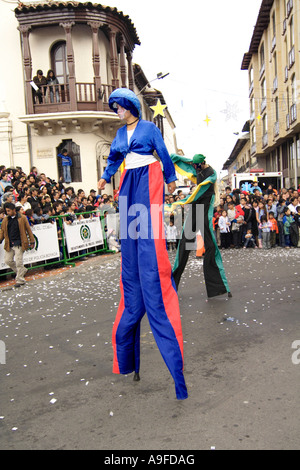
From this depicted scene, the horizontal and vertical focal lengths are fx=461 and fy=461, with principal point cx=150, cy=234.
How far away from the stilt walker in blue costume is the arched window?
17.3 m

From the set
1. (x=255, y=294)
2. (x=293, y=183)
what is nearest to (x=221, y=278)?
(x=255, y=294)

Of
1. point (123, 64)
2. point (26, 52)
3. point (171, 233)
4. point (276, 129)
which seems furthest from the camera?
point (276, 129)

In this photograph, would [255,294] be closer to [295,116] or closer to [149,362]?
[149,362]

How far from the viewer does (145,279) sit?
329 centimetres

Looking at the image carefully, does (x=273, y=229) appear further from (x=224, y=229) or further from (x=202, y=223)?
(x=202, y=223)

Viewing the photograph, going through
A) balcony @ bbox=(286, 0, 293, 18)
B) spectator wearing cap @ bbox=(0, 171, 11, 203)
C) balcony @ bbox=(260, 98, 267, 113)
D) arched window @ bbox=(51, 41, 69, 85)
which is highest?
balcony @ bbox=(286, 0, 293, 18)

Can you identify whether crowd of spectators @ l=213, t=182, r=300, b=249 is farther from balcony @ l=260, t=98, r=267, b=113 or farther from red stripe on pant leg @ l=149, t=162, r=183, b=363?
balcony @ l=260, t=98, r=267, b=113

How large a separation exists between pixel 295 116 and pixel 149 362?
22861 millimetres

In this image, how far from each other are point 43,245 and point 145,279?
7.69 metres

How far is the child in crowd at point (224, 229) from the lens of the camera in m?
13.7

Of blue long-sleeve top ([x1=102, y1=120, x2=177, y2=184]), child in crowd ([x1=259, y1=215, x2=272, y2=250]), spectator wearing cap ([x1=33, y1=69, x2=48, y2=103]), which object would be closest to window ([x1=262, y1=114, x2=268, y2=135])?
spectator wearing cap ([x1=33, y1=69, x2=48, y2=103])

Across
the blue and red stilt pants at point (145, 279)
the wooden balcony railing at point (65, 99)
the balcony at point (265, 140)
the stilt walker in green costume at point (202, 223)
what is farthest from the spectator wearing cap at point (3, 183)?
the balcony at point (265, 140)

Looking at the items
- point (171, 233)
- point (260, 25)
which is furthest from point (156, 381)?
point (260, 25)

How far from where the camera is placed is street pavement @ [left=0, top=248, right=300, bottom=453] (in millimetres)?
2705
